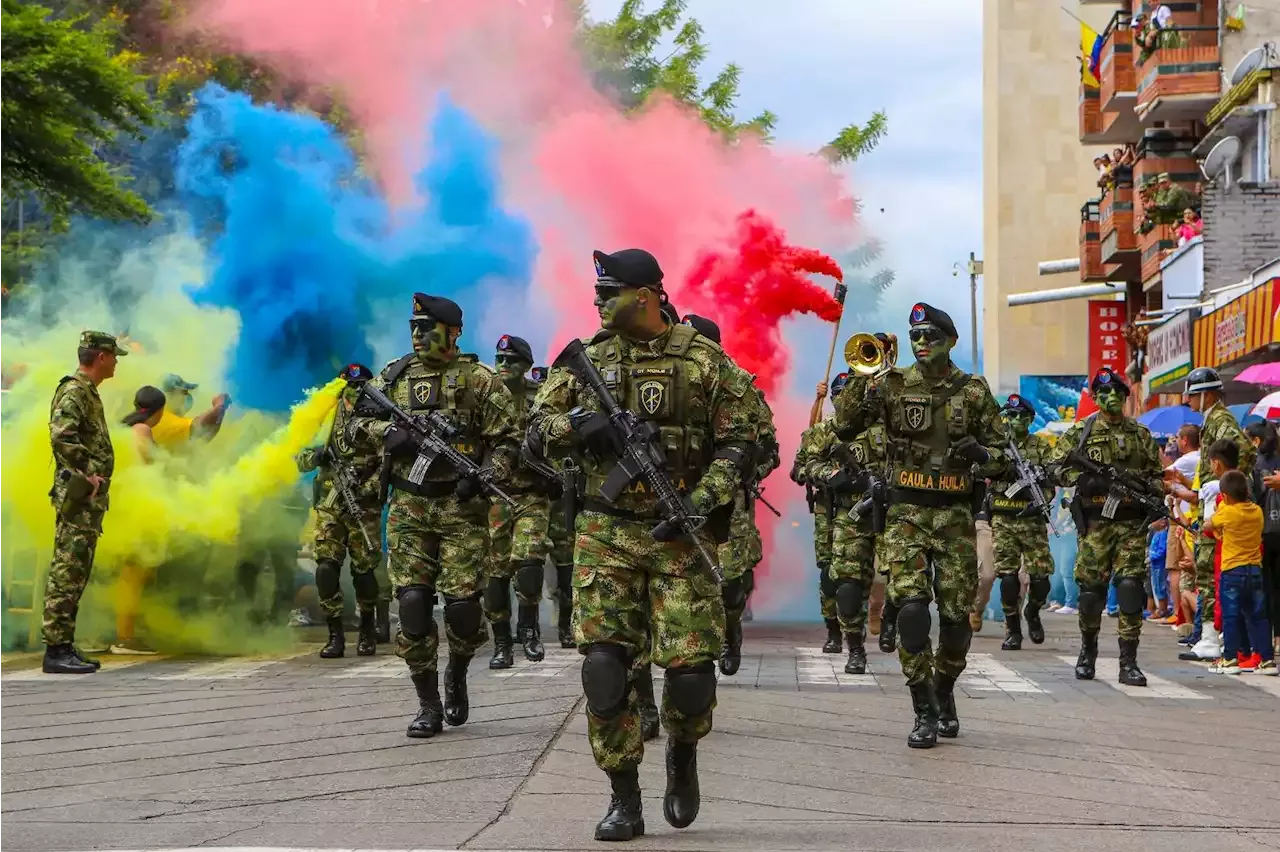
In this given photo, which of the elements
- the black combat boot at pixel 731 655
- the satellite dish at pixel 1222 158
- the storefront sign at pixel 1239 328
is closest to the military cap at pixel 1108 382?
the black combat boot at pixel 731 655

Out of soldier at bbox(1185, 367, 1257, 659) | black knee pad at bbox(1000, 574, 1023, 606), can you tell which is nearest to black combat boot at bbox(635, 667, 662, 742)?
soldier at bbox(1185, 367, 1257, 659)

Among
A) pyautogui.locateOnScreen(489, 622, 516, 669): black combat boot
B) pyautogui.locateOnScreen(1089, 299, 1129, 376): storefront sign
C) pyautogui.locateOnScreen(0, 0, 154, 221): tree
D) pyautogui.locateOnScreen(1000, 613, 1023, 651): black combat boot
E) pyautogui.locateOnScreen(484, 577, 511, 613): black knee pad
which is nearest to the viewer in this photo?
pyautogui.locateOnScreen(489, 622, 516, 669): black combat boot

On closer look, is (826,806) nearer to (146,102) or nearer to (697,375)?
(697,375)

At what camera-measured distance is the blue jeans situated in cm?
1319

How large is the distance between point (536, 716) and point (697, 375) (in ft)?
10.8

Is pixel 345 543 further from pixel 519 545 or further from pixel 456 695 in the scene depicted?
pixel 456 695

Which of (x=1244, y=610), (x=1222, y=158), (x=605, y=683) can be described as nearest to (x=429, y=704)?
(x=605, y=683)

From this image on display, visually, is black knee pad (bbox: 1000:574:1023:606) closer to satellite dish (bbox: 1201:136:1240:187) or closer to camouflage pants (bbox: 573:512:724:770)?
camouflage pants (bbox: 573:512:724:770)

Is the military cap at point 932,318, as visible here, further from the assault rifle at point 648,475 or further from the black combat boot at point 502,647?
the black combat boot at point 502,647

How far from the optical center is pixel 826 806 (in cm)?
713

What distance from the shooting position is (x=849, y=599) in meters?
13.1

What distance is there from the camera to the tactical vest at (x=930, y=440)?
9.08m

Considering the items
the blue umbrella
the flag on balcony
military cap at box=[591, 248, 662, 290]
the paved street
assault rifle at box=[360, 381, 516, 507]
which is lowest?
the paved street

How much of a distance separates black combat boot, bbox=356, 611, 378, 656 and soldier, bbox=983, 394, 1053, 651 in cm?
514
